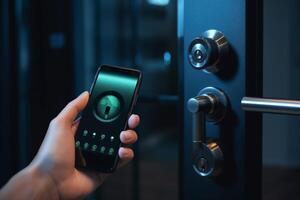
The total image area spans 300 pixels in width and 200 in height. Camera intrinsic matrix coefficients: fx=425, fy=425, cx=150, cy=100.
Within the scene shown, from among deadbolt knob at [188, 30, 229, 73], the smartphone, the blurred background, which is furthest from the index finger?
the blurred background

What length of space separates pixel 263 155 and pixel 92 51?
648 millimetres

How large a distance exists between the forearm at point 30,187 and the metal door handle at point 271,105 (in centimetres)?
30

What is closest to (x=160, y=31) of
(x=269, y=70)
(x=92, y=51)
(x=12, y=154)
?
(x=92, y=51)

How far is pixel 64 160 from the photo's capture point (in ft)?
1.98

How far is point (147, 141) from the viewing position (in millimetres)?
3273

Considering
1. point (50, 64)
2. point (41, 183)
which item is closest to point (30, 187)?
point (41, 183)

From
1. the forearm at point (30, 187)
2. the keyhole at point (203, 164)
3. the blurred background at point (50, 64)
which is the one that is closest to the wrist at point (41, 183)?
the forearm at point (30, 187)

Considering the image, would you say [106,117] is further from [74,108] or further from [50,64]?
[50,64]

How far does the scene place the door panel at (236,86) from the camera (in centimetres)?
53

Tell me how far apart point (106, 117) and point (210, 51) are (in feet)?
0.59

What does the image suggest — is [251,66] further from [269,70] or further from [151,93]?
[151,93]

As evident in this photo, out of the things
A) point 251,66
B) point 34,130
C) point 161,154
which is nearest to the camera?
point 251,66

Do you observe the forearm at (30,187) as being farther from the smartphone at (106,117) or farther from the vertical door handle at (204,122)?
the vertical door handle at (204,122)

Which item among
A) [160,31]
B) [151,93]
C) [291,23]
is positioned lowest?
[151,93]
